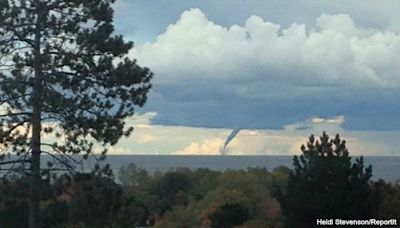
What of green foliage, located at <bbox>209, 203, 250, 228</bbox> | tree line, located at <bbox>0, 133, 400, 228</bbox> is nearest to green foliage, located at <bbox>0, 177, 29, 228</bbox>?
tree line, located at <bbox>0, 133, 400, 228</bbox>

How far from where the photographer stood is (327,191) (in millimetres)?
32344

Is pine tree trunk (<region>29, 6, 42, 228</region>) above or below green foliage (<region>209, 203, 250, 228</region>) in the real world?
above

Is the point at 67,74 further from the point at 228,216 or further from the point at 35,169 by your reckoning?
the point at 228,216

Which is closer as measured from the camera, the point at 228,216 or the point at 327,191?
the point at 327,191

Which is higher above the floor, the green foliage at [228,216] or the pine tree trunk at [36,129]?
the pine tree trunk at [36,129]

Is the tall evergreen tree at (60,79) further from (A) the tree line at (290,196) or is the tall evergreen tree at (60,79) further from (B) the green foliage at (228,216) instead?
(B) the green foliage at (228,216)

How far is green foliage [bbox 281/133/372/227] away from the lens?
31.8 metres

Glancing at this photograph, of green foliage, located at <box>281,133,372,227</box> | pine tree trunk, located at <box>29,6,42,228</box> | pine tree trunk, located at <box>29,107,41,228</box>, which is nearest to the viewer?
pine tree trunk, located at <box>29,6,42,228</box>

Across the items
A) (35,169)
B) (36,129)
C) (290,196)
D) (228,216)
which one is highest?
(36,129)

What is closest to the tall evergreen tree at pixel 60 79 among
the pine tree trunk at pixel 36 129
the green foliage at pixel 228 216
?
the pine tree trunk at pixel 36 129

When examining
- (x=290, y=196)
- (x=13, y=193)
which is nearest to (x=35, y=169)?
(x=13, y=193)

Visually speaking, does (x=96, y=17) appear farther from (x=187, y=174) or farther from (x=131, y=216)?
(x=187, y=174)

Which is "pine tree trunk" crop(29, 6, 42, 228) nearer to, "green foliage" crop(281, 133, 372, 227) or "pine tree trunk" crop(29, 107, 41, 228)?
"pine tree trunk" crop(29, 107, 41, 228)

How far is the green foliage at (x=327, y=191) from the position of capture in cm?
3181
